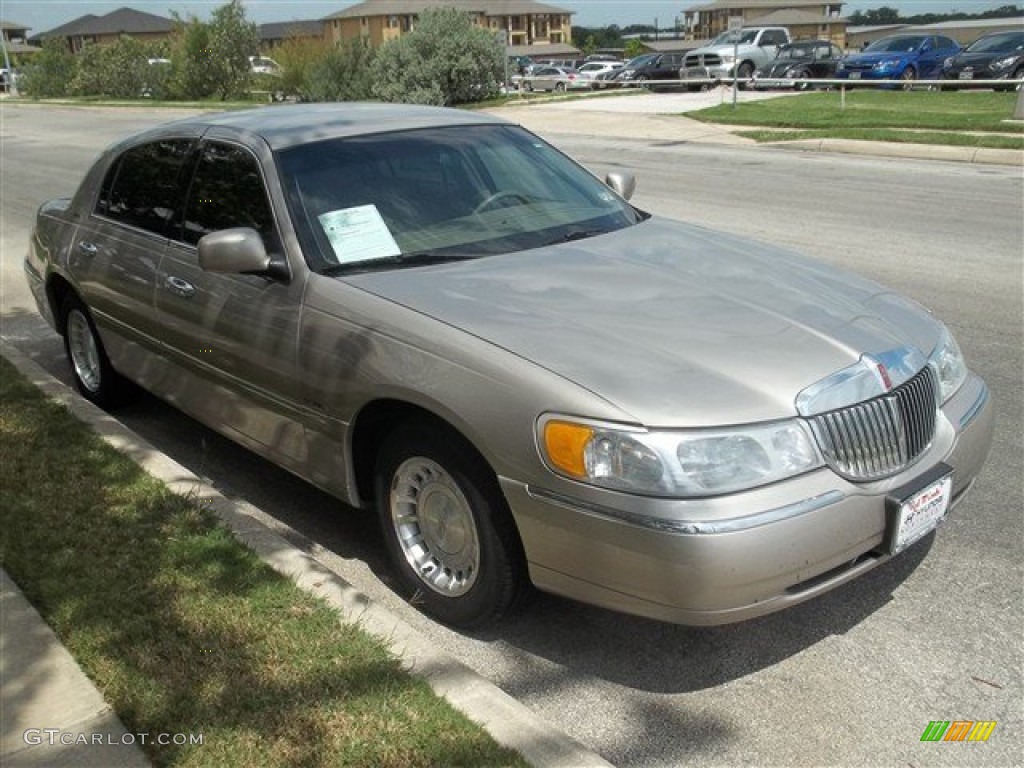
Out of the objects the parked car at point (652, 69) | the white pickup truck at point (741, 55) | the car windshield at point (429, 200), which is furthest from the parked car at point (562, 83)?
the car windshield at point (429, 200)

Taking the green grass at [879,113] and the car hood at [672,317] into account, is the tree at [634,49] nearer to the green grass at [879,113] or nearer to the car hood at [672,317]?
the green grass at [879,113]

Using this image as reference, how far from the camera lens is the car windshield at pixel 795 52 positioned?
33719mm

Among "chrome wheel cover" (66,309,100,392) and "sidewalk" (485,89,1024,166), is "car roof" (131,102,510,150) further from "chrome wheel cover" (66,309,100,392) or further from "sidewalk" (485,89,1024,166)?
"sidewalk" (485,89,1024,166)

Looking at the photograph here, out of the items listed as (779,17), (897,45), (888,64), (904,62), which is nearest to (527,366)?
(888,64)

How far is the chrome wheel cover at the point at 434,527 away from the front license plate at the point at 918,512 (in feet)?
4.15

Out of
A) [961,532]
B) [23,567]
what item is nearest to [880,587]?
[961,532]

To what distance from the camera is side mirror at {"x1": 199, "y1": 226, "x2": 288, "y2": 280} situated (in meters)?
3.76

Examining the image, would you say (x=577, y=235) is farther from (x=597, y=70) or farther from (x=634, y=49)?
(x=634, y=49)

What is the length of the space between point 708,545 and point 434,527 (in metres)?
1.09

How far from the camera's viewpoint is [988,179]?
1398 cm

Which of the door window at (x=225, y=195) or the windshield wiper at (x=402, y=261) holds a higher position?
the door window at (x=225, y=195)

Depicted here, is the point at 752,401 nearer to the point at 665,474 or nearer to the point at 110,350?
the point at 665,474

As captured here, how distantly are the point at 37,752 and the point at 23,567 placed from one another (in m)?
1.16

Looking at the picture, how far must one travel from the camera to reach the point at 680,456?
279 centimetres
